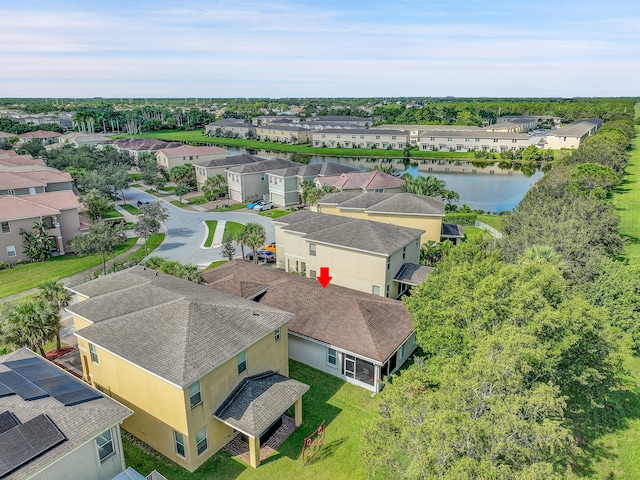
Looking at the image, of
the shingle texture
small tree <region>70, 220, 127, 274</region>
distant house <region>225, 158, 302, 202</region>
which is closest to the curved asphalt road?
distant house <region>225, 158, 302, 202</region>

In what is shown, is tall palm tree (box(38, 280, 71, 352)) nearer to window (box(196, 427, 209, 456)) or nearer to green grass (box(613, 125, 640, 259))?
window (box(196, 427, 209, 456))

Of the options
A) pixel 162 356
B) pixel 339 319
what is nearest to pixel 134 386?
pixel 162 356

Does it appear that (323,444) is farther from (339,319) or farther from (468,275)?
(468,275)

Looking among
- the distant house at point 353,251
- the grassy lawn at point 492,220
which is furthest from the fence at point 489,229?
the distant house at point 353,251

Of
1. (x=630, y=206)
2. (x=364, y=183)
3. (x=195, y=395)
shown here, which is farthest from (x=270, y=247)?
(x=630, y=206)

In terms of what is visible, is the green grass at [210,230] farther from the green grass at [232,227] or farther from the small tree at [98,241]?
the small tree at [98,241]

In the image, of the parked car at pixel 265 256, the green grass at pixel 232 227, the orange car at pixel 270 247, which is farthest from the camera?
the green grass at pixel 232 227

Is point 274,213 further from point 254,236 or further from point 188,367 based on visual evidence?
point 188,367
